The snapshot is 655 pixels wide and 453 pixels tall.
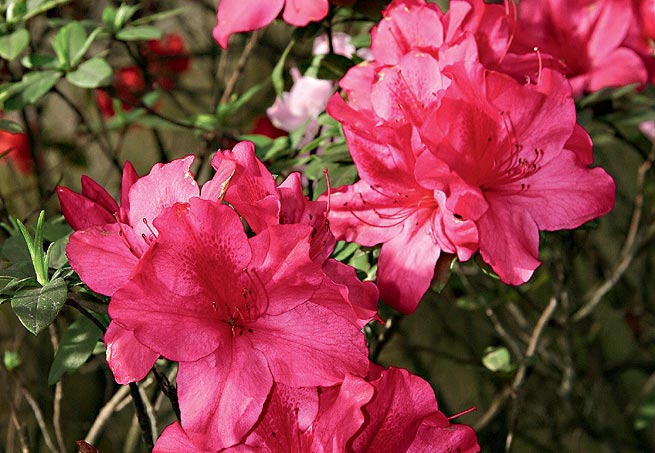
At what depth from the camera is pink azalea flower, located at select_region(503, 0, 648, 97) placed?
3.14ft

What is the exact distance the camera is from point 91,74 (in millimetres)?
937

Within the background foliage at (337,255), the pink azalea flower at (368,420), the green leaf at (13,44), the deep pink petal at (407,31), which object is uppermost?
the deep pink petal at (407,31)

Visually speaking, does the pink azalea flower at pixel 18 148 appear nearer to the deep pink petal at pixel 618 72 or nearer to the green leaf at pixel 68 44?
the green leaf at pixel 68 44

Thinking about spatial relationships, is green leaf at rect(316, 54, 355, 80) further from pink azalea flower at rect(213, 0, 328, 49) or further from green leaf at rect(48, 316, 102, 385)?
green leaf at rect(48, 316, 102, 385)

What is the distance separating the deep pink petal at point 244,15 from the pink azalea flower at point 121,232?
248 millimetres

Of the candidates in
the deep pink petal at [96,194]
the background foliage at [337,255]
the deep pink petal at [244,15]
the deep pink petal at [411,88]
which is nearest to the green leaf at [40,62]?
the background foliage at [337,255]

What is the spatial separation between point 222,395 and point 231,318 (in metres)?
0.06

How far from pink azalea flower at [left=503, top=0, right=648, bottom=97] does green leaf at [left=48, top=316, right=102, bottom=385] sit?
0.57 meters

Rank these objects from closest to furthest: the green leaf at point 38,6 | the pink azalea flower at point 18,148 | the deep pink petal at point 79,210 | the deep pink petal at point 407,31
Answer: the deep pink petal at point 79,210 → the deep pink petal at point 407,31 → the green leaf at point 38,6 → the pink azalea flower at point 18,148

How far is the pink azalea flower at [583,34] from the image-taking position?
96 centimetres

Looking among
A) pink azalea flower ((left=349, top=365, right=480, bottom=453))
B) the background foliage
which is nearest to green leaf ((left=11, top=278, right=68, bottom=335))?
the background foliage

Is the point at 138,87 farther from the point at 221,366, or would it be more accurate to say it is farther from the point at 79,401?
the point at 221,366

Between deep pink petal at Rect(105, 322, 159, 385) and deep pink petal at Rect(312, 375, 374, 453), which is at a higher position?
deep pink petal at Rect(105, 322, 159, 385)

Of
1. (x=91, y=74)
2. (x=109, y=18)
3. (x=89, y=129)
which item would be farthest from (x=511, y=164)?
(x=89, y=129)
